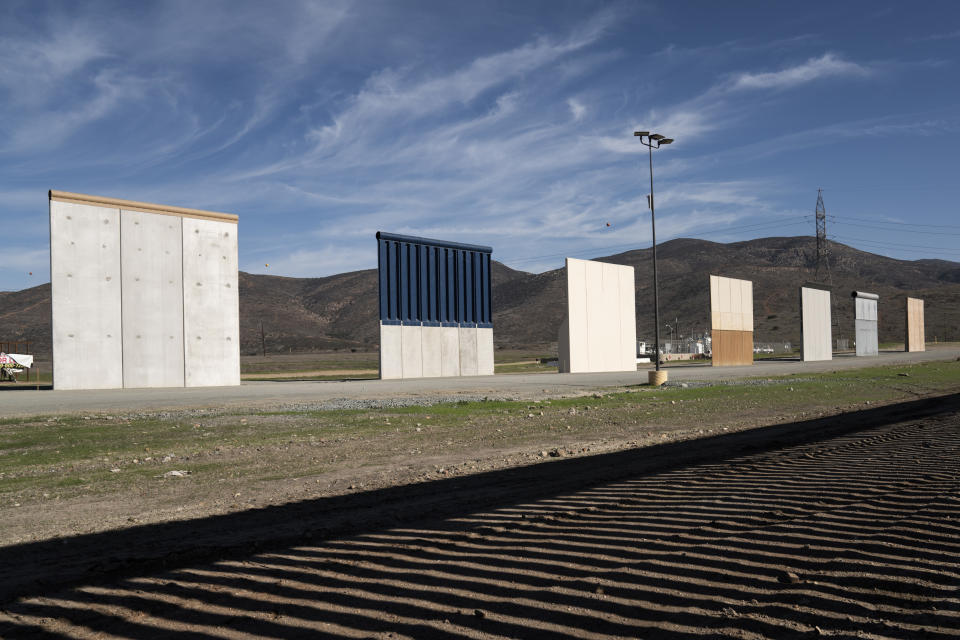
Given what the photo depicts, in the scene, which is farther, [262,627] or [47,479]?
[47,479]

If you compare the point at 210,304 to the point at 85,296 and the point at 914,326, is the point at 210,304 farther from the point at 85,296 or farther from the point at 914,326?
the point at 914,326

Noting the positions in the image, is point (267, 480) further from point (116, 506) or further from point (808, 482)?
point (808, 482)

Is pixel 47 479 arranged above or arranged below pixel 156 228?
below

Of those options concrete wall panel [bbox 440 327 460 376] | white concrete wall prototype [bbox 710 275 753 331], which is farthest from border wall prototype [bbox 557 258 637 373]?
white concrete wall prototype [bbox 710 275 753 331]

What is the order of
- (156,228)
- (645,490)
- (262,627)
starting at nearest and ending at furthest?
(262,627), (645,490), (156,228)

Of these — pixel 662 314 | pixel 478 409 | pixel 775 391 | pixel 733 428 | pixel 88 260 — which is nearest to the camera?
pixel 733 428

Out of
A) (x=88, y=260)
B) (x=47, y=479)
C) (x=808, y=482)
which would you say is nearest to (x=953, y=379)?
(x=808, y=482)

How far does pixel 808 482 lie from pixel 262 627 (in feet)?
20.5

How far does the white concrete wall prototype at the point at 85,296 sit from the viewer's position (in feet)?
102

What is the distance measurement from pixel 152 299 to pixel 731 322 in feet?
135

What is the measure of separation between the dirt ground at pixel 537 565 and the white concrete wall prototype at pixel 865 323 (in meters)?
72.4

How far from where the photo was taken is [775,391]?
27.0 metres

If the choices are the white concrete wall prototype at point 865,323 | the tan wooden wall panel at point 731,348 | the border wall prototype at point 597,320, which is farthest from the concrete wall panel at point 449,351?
the white concrete wall prototype at point 865,323

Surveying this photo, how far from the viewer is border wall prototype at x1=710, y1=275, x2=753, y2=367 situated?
5381 cm
